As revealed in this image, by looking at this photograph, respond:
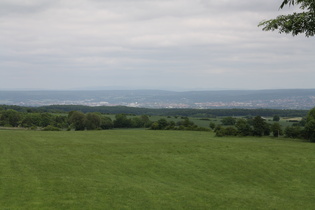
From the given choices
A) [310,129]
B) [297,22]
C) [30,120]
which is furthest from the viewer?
[30,120]

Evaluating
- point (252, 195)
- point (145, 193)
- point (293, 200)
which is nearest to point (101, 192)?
point (145, 193)

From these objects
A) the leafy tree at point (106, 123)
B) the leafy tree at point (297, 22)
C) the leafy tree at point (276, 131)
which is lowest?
the leafy tree at point (106, 123)

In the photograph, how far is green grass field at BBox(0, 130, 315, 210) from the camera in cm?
1728

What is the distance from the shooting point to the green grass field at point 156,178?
1728 centimetres

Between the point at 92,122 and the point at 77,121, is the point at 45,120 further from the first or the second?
the point at 92,122

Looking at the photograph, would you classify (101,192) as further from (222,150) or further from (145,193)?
(222,150)

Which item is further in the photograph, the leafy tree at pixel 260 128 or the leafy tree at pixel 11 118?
the leafy tree at pixel 11 118

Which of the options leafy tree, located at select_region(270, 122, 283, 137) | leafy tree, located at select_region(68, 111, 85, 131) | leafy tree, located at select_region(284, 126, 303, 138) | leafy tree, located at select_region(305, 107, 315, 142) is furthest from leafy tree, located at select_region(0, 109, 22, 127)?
leafy tree, located at select_region(305, 107, 315, 142)

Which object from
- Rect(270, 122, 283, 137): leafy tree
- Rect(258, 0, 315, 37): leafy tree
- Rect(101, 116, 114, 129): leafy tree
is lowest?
Rect(101, 116, 114, 129): leafy tree

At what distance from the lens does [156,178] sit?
24.5 metres

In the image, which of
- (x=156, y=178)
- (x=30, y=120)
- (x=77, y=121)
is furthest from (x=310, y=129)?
(x=30, y=120)

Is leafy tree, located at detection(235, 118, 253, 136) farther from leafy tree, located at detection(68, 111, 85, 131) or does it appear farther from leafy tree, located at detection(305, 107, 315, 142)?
leafy tree, located at detection(68, 111, 85, 131)

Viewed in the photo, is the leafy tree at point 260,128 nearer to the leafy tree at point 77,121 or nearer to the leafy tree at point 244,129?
the leafy tree at point 244,129

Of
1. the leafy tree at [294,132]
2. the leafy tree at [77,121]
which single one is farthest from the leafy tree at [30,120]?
the leafy tree at [294,132]
